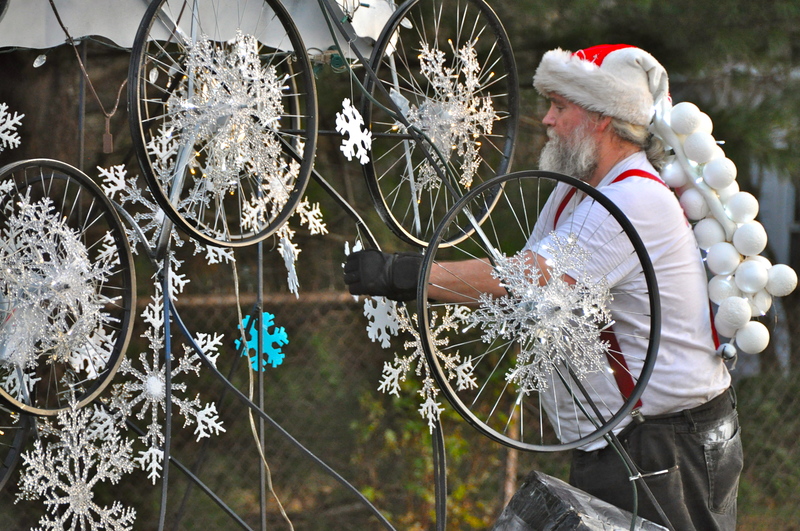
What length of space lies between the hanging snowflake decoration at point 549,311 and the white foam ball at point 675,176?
1.35 ft

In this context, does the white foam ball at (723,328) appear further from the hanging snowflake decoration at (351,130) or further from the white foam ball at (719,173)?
the hanging snowflake decoration at (351,130)

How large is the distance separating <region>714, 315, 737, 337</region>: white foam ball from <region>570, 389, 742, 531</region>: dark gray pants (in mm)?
135

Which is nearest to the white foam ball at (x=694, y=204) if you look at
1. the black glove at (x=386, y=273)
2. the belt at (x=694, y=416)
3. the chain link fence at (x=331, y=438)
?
the belt at (x=694, y=416)

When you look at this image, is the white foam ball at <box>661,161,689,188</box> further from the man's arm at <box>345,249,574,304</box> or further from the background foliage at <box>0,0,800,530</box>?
the background foliage at <box>0,0,800,530</box>

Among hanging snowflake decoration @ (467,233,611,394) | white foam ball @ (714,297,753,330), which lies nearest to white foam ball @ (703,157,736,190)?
white foam ball @ (714,297,753,330)

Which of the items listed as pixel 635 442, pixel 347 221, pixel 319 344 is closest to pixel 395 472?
pixel 319 344

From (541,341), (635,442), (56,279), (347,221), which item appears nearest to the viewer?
(541,341)

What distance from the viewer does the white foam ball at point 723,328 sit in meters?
1.49

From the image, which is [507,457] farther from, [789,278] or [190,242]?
[789,278]

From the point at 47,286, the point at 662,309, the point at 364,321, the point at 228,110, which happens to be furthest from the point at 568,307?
the point at 364,321

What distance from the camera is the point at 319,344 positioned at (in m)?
2.81

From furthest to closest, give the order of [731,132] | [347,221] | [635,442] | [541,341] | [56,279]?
[347,221]
[731,132]
[635,442]
[56,279]
[541,341]

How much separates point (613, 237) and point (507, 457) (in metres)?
1.80

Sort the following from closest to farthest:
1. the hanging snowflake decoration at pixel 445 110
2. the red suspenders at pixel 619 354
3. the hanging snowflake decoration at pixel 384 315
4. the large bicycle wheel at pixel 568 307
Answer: the large bicycle wheel at pixel 568 307 → the red suspenders at pixel 619 354 → the hanging snowflake decoration at pixel 445 110 → the hanging snowflake decoration at pixel 384 315
